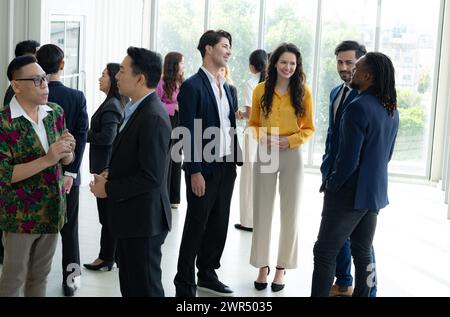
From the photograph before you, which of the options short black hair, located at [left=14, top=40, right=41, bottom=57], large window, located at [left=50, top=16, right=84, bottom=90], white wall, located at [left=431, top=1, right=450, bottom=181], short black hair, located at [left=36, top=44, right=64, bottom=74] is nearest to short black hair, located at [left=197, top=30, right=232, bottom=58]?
short black hair, located at [left=36, top=44, right=64, bottom=74]

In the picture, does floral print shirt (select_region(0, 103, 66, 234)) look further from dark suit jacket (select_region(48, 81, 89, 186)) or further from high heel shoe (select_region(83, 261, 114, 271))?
high heel shoe (select_region(83, 261, 114, 271))

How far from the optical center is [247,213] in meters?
7.22

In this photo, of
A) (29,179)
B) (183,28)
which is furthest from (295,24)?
(29,179)

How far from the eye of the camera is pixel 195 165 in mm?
4898

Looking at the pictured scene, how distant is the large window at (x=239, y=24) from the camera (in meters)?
10.9

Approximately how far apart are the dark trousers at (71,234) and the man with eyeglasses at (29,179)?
2.99ft

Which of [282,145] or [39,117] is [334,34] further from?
[39,117]

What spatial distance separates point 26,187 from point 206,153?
1.38m

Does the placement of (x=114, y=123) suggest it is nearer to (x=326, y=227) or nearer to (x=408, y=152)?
(x=326, y=227)

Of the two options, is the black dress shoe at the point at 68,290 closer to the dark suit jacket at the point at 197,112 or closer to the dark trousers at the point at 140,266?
the dark suit jacket at the point at 197,112

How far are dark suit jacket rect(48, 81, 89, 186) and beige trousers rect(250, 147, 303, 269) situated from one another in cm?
124

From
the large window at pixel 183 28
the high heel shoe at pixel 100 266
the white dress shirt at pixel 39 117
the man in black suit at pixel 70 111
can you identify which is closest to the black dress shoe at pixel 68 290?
the man in black suit at pixel 70 111
